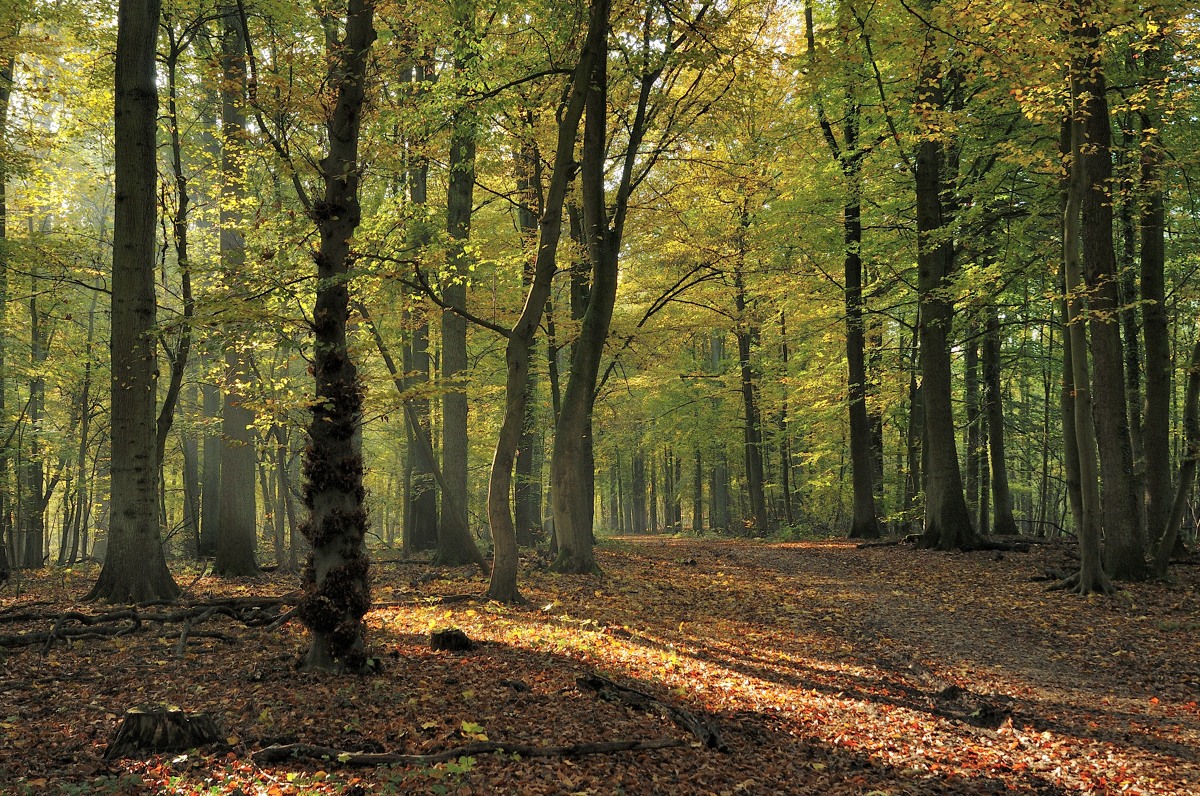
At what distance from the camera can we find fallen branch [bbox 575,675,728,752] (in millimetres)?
5754

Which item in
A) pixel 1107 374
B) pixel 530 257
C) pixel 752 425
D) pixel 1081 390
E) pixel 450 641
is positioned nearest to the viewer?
pixel 450 641

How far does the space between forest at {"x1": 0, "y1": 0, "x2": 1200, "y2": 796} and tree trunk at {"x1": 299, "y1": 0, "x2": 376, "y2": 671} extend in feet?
0.13

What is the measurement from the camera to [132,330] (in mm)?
9531

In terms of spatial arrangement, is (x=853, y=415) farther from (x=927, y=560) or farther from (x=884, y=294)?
(x=927, y=560)

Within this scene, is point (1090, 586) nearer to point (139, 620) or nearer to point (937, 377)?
point (937, 377)

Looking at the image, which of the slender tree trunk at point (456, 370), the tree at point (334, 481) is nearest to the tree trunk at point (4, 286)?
the slender tree trunk at point (456, 370)

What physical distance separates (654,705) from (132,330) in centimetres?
812

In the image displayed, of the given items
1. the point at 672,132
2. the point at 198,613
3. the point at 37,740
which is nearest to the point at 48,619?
the point at 198,613

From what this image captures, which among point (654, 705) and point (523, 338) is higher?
point (523, 338)

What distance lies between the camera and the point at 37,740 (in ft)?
16.5

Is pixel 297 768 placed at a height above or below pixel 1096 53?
below

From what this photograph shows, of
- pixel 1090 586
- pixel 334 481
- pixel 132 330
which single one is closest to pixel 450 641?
pixel 334 481

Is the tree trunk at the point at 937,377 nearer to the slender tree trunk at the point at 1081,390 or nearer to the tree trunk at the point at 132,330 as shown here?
the slender tree trunk at the point at 1081,390

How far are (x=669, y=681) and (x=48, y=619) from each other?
7.26 m
